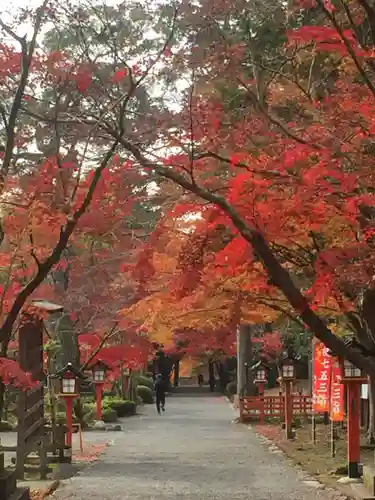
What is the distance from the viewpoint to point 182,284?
41.9ft

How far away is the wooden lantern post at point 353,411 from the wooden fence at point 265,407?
12.8m

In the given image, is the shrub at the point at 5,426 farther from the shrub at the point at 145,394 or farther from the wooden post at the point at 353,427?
the shrub at the point at 145,394

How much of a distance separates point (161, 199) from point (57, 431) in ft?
17.6

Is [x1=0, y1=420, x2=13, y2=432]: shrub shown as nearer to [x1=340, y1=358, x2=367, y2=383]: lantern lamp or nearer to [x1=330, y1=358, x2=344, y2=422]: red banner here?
[x1=330, y1=358, x2=344, y2=422]: red banner

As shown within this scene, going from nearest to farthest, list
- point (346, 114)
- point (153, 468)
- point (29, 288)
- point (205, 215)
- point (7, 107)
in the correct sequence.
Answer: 1. point (29, 288)
2. point (7, 107)
3. point (346, 114)
4. point (205, 215)
5. point (153, 468)

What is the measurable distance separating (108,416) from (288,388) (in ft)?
30.7

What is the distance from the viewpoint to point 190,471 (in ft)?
44.7

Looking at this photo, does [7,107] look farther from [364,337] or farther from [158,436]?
[158,436]

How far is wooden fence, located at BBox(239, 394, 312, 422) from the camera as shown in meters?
25.4

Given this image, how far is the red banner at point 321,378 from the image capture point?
16031 mm

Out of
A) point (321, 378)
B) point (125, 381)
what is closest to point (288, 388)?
point (321, 378)

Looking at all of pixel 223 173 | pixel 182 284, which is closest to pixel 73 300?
pixel 182 284

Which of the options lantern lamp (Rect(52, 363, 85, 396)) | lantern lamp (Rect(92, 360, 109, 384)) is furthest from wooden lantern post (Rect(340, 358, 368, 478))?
lantern lamp (Rect(92, 360, 109, 384))

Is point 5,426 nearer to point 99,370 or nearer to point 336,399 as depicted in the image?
→ point 99,370
